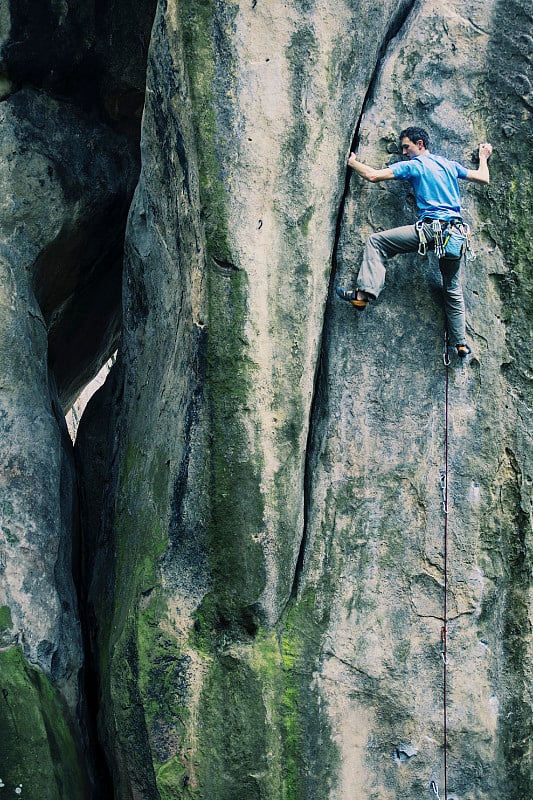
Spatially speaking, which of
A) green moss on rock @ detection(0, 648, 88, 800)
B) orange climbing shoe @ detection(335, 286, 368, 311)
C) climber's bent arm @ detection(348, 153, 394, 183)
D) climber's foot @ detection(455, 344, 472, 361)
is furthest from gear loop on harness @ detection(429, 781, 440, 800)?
climber's bent arm @ detection(348, 153, 394, 183)

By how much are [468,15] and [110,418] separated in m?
3.81

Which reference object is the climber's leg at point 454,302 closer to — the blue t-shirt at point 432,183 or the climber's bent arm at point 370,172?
the blue t-shirt at point 432,183

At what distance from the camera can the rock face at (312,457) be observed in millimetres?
6902

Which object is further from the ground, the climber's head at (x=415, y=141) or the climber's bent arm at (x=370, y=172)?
the climber's head at (x=415, y=141)

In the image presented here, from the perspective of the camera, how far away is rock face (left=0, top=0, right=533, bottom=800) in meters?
6.90

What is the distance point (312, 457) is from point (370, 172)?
1.73m

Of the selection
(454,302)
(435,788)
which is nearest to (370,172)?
(454,302)

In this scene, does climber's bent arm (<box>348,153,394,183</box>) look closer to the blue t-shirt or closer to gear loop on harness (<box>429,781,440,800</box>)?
the blue t-shirt

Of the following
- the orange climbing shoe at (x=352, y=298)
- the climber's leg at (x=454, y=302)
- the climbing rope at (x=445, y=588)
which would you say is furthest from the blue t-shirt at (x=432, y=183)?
the climbing rope at (x=445, y=588)

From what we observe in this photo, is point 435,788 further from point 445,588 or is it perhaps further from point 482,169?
point 482,169

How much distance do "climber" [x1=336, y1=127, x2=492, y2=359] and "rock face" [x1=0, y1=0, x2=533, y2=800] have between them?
151mm

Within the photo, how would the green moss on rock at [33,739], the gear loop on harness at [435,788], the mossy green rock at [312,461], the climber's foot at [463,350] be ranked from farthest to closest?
the climber's foot at [463,350] → the green moss on rock at [33,739] → the gear loop on harness at [435,788] → the mossy green rock at [312,461]

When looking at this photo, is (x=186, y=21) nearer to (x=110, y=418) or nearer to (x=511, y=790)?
(x=110, y=418)

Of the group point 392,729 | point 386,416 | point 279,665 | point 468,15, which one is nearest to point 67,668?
point 279,665
